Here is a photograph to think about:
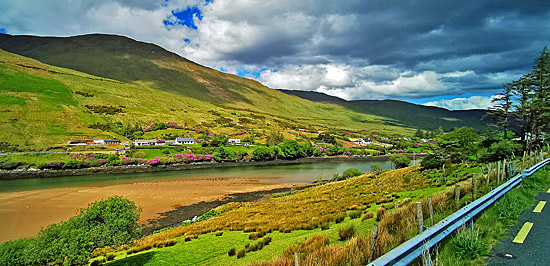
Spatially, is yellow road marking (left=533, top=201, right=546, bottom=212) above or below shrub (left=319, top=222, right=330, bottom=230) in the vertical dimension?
above

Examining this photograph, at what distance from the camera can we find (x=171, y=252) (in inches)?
573

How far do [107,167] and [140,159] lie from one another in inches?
374

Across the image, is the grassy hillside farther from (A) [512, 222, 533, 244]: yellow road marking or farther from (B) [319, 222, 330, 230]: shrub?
(A) [512, 222, 533, 244]: yellow road marking

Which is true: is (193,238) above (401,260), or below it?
below

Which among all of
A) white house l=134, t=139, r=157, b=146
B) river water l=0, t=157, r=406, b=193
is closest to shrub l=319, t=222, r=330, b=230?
river water l=0, t=157, r=406, b=193

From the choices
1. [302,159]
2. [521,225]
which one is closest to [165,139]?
[302,159]

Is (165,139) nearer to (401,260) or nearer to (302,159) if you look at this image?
(302,159)

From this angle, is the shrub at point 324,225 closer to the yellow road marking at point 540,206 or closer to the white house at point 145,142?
the yellow road marking at point 540,206

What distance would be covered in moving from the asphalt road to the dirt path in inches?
1375

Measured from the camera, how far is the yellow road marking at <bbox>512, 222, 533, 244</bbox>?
632 cm

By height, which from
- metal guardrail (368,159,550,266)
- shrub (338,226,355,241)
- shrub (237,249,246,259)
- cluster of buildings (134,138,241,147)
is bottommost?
shrub (237,249,246,259)

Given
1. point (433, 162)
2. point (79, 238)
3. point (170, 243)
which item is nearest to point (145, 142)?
point (79, 238)

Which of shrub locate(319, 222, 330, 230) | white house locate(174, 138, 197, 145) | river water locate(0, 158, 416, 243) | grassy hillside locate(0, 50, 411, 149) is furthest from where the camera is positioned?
white house locate(174, 138, 197, 145)

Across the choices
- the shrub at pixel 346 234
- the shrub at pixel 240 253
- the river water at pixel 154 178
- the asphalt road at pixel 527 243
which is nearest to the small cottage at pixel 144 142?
the river water at pixel 154 178
